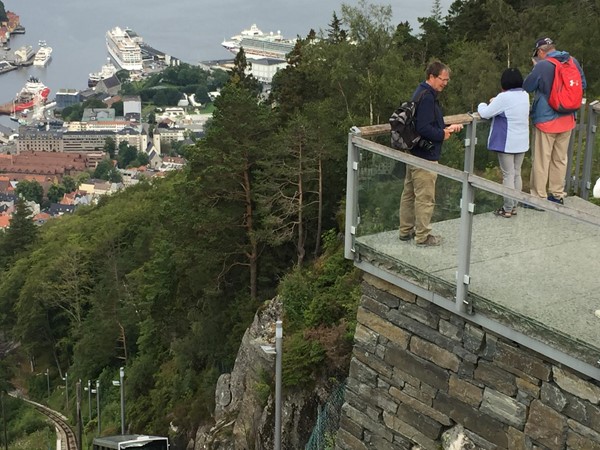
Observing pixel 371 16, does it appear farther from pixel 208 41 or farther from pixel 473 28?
pixel 208 41

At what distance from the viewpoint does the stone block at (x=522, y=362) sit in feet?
15.0

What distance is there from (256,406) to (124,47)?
524 feet

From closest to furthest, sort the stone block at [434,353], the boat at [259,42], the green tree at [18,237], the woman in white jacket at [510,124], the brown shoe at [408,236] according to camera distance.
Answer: the stone block at [434,353] < the brown shoe at [408,236] < the woman in white jacket at [510,124] < the green tree at [18,237] < the boat at [259,42]

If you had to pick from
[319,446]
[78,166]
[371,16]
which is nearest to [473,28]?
[371,16]

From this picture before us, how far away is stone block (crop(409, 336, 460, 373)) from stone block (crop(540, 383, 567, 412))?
61 cm

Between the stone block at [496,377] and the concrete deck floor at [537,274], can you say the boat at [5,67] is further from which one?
the stone block at [496,377]

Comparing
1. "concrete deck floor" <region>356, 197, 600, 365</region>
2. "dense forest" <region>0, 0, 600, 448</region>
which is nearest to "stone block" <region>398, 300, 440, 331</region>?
"concrete deck floor" <region>356, 197, 600, 365</region>

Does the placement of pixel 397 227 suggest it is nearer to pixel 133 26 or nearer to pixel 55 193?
pixel 55 193

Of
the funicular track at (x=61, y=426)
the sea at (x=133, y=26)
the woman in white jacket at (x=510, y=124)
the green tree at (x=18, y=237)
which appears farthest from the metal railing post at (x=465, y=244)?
the sea at (x=133, y=26)

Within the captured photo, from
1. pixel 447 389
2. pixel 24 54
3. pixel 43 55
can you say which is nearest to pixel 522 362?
pixel 447 389

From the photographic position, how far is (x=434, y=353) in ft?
17.1

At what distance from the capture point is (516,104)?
6.36m

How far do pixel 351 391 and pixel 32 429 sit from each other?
3048 cm

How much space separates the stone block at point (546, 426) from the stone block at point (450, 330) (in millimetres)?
602
